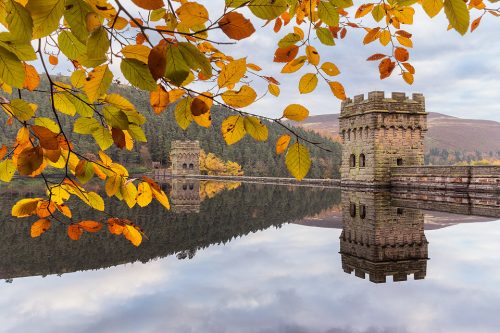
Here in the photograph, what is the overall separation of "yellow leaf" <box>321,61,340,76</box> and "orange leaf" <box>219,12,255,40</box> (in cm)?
67

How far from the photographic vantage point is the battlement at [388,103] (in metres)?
23.3

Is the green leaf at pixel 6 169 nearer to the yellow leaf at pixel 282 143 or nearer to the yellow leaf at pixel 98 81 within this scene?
the yellow leaf at pixel 98 81

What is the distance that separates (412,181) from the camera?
19.8 meters

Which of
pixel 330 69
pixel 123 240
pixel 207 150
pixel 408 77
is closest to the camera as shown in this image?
pixel 330 69

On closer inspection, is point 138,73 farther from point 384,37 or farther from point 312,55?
point 384,37

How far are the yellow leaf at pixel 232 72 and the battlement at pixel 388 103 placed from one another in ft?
75.9

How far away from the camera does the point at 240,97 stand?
4.29 ft

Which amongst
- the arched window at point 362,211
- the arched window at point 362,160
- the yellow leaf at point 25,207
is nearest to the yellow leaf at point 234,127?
the yellow leaf at point 25,207

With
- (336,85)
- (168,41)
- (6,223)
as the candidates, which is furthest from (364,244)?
(6,223)

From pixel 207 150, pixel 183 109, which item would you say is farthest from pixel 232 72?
pixel 207 150

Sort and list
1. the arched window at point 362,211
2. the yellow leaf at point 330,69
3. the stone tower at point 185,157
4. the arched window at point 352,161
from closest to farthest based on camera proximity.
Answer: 1. the yellow leaf at point 330,69
2. the arched window at point 362,211
3. the arched window at point 352,161
4. the stone tower at point 185,157

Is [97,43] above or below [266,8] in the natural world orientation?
below

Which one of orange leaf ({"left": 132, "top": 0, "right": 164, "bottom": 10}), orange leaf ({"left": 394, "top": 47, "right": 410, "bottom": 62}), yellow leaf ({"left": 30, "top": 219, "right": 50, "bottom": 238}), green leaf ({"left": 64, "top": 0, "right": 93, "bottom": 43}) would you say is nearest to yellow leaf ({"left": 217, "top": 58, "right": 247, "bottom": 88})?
orange leaf ({"left": 132, "top": 0, "right": 164, "bottom": 10})

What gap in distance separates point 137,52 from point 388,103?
2416 centimetres
